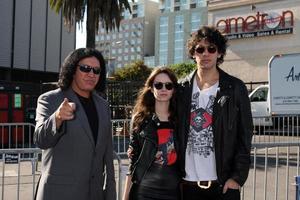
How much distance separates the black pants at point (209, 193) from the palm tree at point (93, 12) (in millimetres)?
17278

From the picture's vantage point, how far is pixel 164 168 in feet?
11.3

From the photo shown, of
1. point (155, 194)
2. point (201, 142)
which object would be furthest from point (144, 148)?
point (201, 142)

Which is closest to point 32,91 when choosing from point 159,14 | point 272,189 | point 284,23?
point 272,189

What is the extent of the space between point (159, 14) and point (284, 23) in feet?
374

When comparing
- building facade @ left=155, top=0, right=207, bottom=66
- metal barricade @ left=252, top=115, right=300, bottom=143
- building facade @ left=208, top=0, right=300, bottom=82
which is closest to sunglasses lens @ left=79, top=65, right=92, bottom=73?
metal barricade @ left=252, top=115, right=300, bottom=143

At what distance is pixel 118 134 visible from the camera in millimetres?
12055

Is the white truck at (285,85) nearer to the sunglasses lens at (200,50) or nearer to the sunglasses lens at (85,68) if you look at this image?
the sunglasses lens at (200,50)

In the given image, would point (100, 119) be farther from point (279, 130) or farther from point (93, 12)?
point (93, 12)

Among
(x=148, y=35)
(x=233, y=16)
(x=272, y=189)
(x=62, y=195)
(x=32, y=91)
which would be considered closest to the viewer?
(x=62, y=195)

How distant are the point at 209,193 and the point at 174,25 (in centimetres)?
13315

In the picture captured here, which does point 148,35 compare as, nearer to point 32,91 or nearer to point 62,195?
point 32,91

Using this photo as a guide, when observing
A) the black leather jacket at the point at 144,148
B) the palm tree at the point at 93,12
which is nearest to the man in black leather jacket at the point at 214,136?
the black leather jacket at the point at 144,148

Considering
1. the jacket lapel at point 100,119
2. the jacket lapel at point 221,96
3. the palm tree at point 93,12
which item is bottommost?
the jacket lapel at point 100,119

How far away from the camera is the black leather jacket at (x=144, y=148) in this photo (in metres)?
3.47
